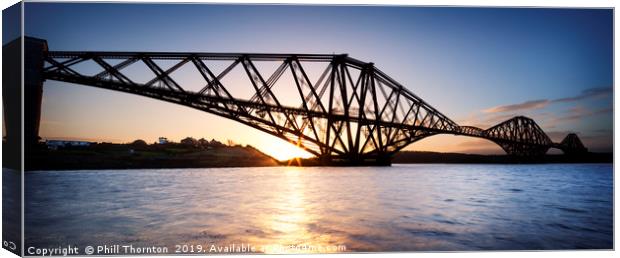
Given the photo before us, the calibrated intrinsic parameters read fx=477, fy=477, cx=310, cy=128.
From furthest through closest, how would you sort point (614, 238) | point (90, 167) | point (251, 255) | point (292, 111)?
point (292, 111)
point (90, 167)
point (614, 238)
point (251, 255)

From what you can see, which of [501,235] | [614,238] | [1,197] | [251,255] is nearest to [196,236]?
[251,255]

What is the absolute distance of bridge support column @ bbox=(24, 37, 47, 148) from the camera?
28.5 ft

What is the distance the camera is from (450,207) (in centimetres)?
1223

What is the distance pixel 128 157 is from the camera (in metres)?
18.9

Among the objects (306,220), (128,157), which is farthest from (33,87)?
(128,157)

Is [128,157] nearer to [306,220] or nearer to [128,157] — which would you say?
[128,157]

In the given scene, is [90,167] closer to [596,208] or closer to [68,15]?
[68,15]

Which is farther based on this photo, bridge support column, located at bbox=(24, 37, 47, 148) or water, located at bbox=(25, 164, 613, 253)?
bridge support column, located at bbox=(24, 37, 47, 148)

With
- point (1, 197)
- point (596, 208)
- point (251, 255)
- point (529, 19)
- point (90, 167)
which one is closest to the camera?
point (251, 255)

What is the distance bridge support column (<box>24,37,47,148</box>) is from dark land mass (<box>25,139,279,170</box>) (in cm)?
54

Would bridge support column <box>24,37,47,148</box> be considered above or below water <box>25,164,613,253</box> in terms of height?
above

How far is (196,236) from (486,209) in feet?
23.6

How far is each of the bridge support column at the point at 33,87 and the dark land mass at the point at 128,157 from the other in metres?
0.54

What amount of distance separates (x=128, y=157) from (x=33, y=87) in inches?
384
